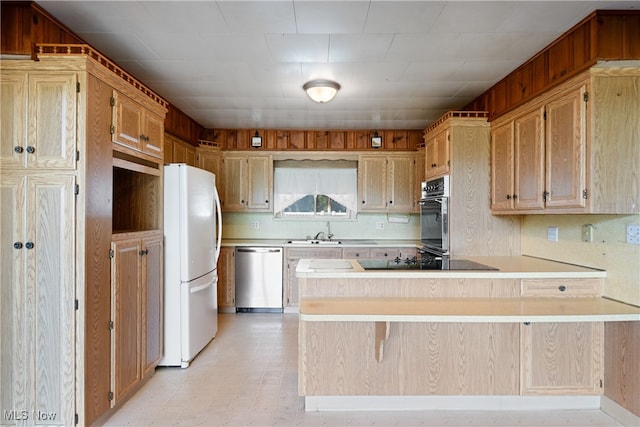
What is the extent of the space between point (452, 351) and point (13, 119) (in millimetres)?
2857

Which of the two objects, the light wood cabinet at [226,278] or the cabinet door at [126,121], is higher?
the cabinet door at [126,121]

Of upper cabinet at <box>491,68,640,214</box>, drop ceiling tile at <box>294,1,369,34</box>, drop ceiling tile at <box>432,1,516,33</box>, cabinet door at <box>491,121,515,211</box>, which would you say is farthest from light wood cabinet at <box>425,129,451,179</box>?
drop ceiling tile at <box>294,1,369,34</box>

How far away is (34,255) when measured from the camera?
6.06 feet

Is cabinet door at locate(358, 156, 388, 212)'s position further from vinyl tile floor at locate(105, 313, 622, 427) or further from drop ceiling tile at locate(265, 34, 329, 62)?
vinyl tile floor at locate(105, 313, 622, 427)

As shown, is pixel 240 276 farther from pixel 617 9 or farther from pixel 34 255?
pixel 617 9

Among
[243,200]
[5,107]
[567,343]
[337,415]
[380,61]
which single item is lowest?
[337,415]

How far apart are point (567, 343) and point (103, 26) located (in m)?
3.53

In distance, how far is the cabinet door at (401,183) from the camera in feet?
15.3

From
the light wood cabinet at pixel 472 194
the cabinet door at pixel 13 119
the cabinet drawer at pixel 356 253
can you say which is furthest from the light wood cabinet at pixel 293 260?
the cabinet door at pixel 13 119

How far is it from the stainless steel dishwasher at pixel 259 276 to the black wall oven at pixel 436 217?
69.6 inches

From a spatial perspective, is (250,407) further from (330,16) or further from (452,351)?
(330,16)

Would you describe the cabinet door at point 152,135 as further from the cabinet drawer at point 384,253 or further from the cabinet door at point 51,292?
the cabinet drawer at point 384,253

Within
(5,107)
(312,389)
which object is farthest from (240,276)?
(5,107)

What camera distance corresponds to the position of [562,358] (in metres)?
2.26
